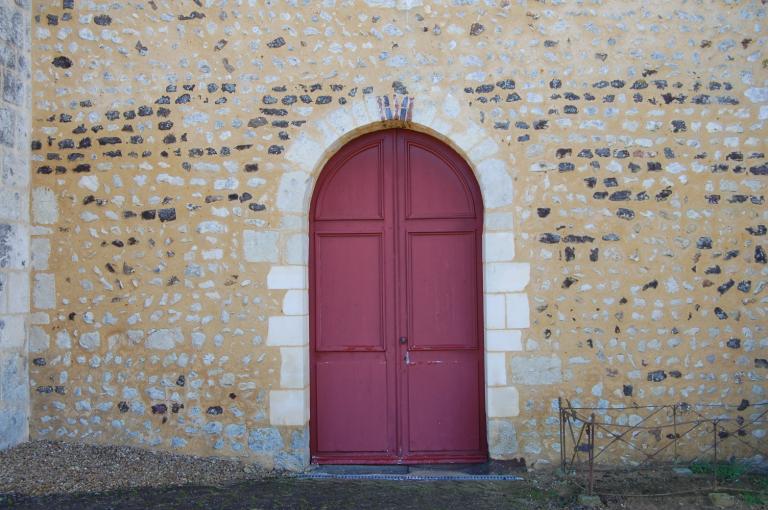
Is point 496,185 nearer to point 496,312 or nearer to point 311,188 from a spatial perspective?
point 496,312

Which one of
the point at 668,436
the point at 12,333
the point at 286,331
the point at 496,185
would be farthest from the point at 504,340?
the point at 12,333

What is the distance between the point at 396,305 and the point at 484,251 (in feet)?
2.45

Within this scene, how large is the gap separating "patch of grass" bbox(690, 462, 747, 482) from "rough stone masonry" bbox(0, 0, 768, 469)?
278mm

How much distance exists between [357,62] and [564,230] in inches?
73.6

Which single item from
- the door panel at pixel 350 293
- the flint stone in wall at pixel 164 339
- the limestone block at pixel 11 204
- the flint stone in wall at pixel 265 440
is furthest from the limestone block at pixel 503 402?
the limestone block at pixel 11 204

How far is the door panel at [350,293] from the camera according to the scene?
498 cm

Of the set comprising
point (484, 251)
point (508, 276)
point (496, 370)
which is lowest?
point (496, 370)

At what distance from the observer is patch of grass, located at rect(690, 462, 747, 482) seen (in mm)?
4504

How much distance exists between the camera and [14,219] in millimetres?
4770

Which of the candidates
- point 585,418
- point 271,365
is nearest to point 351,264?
point 271,365

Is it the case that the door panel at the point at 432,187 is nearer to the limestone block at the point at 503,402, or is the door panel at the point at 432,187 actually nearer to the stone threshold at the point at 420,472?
the limestone block at the point at 503,402

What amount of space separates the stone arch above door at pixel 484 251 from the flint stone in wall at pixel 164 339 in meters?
0.65

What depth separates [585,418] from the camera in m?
4.64

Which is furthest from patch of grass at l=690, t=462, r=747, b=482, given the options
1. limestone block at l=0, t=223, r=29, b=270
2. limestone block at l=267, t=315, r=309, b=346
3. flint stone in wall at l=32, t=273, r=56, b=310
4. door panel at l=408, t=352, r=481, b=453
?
limestone block at l=0, t=223, r=29, b=270
